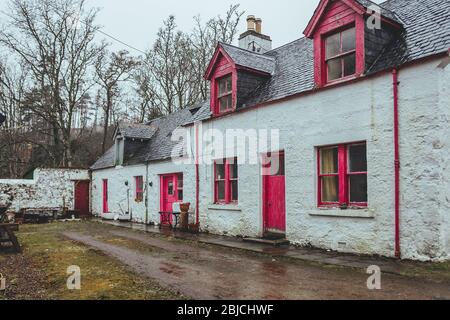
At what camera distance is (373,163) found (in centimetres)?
870

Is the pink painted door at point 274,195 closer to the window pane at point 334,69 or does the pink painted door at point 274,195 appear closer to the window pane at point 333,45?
the window pane at point 334,69

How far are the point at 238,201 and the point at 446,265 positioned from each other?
21.9ft

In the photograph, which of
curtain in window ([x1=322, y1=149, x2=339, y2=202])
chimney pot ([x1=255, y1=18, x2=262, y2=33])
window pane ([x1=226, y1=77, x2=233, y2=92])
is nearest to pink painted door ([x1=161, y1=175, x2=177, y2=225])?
window pane ([x1=226, y1=77, x2=233, y2=92])

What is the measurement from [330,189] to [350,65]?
3.32 metres

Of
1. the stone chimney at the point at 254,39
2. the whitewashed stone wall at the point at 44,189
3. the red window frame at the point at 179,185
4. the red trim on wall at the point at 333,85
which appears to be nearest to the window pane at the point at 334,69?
the red trim on wall at the point at 333,85

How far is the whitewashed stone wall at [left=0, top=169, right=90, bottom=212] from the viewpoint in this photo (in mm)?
21812

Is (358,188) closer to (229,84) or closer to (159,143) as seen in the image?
(229,84)

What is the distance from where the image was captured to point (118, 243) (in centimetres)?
1208

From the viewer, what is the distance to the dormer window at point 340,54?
9680 millimetres

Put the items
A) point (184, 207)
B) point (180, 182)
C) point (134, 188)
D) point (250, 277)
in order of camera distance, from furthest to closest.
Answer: point (134, 188) → point (180, 182) → point (184, 207) → point (250, 277)

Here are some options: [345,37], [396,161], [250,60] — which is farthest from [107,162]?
[396,161]

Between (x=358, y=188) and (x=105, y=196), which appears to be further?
(x=105, y=196)
